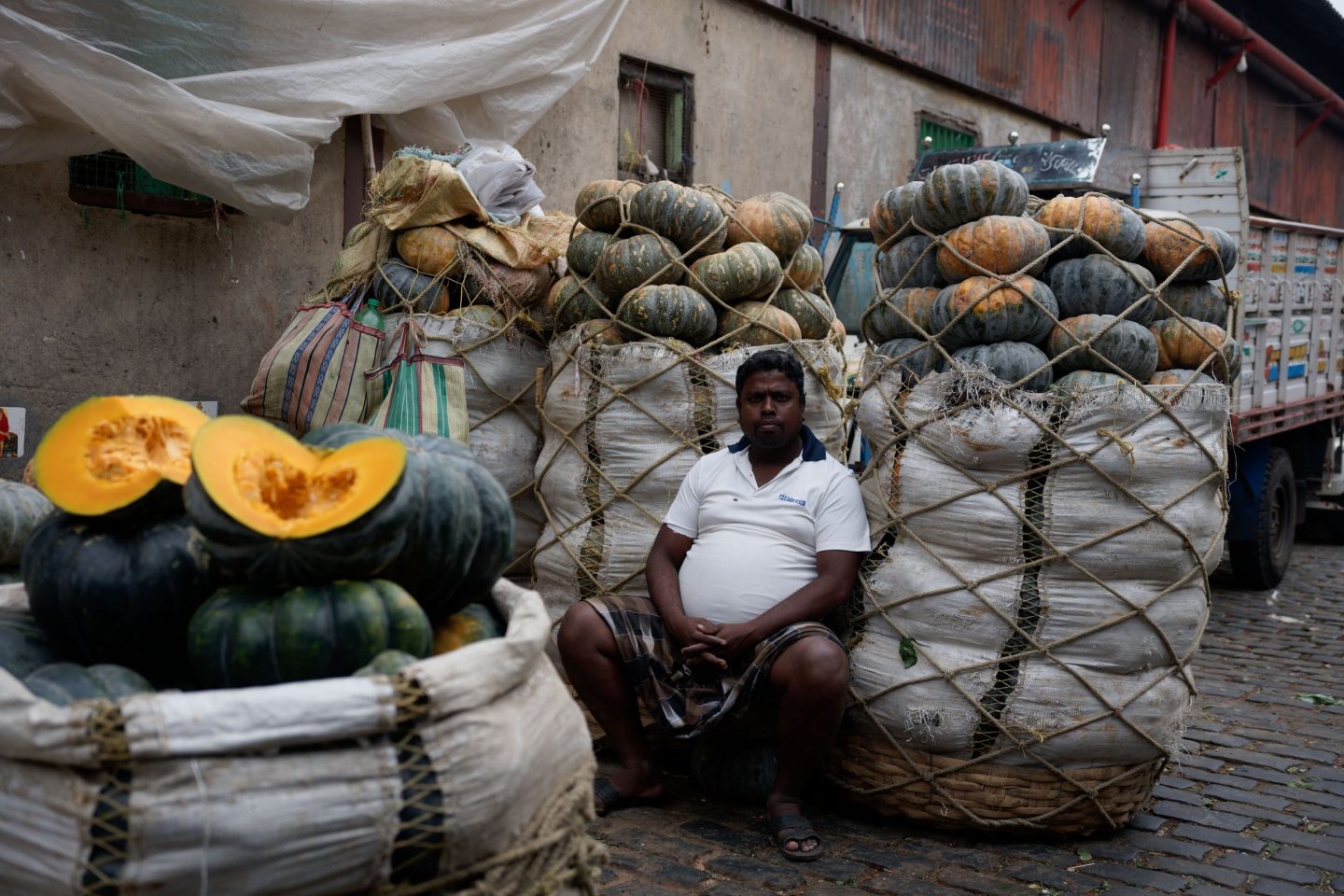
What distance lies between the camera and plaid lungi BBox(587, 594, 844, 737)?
339 cm

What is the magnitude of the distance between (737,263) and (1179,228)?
4.56 ft

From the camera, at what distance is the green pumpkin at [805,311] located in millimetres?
4246

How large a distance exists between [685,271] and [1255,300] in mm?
4522

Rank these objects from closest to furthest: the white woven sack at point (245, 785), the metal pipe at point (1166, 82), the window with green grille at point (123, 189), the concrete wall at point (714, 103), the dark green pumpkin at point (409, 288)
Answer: the white woven sack at point (245, 785)
the dark green pumpkin at point (409, 288)
the window with green grille at point (123, 189)
the concrete wall at point (714, 103)
the metal pipe at point (1166, 82)

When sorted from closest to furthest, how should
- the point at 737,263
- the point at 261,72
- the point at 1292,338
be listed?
the point at 737,263 < the point at 261,72 < the point at 1292,338

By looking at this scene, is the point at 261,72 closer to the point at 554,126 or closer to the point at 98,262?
the point at 98,262

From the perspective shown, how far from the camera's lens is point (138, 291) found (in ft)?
16.1

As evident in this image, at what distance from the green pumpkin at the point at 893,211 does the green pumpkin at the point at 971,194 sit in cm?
8

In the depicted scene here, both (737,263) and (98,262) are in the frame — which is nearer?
(737,263)

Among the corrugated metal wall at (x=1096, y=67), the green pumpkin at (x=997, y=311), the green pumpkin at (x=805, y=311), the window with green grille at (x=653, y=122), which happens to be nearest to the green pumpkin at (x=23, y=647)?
the green pumpkin at (x=997, y=311)

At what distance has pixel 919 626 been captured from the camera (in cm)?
341

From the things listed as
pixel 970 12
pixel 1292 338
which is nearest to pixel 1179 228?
pixel 1292 338

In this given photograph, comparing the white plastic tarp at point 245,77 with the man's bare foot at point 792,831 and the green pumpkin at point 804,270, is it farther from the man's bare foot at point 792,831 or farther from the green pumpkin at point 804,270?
the man's bare foot at point 792,831

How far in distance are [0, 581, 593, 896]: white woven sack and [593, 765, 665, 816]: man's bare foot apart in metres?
1.84
